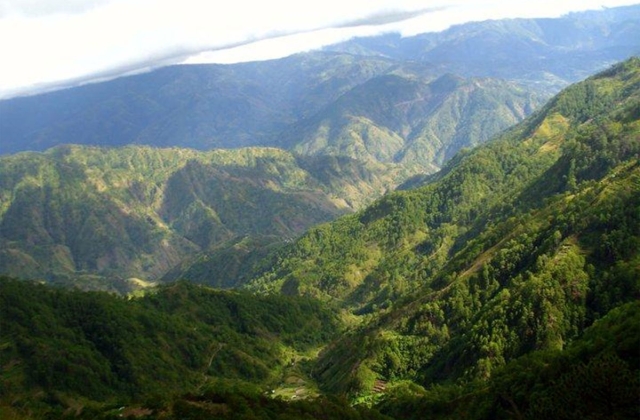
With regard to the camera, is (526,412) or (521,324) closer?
(526,412)

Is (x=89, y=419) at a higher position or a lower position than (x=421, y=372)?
higher

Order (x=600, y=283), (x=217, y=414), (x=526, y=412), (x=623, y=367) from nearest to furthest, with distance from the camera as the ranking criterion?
(x=623, y=367) → (x=526, y=412) → (x=217, y=414) → (x=600, y=283)

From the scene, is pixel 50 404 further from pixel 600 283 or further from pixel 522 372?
pixel 600 283

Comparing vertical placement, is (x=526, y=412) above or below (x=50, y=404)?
above

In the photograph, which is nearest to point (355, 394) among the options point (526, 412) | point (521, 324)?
point (521, 324)

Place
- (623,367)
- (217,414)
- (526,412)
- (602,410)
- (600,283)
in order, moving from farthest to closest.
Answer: (600,283) < (217,414) < (526,412) < (623,367) < (602,410)

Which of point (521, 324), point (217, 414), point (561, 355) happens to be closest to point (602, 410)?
point (561, 355)

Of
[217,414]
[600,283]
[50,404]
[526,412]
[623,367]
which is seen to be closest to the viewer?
[623,367]

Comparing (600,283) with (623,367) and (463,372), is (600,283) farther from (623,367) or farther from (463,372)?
(623,367)

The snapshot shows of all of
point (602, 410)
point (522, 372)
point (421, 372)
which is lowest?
point (421, 372)
